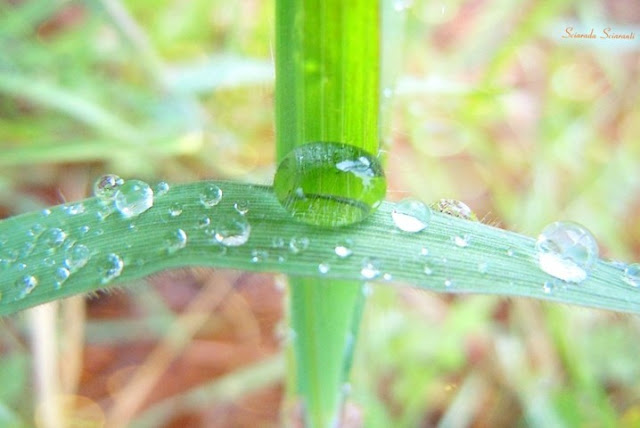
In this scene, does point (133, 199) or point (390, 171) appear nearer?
point (133, 199)

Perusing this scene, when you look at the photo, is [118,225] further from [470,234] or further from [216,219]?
[470,234]

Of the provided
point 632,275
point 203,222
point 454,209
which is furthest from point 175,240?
point 632,275

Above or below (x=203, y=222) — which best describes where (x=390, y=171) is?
below

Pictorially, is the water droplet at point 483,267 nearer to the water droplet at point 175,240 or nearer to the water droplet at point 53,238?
the water droplet at point 175,240

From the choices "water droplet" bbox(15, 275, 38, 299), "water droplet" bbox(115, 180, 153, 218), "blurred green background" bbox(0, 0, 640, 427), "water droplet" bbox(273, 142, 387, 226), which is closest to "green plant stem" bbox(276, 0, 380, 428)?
"water droplet" bbox(273, 142, 387, 226)

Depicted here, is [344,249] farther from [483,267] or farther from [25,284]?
[25,284]

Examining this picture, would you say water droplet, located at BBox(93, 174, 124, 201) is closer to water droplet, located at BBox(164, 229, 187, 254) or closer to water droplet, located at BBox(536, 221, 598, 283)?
water droplet, located at BBox(164, 229, 187, 254)

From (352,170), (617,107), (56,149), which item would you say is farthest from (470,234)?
(617,107)
